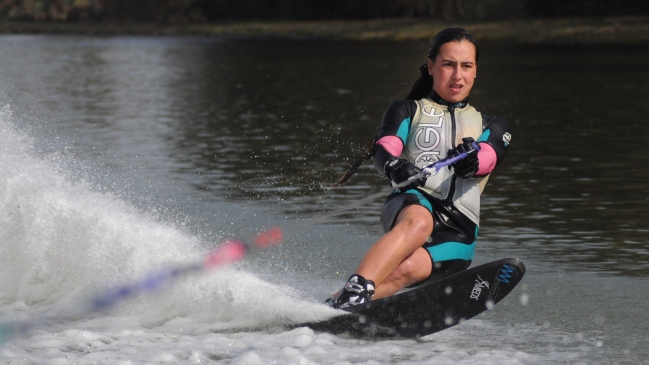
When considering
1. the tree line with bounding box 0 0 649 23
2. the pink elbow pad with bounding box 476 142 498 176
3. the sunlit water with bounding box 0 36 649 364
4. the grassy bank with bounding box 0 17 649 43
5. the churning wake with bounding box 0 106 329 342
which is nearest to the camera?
the sunlit water with bounding box 0 36 649 364

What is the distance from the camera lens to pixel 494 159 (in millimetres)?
5496

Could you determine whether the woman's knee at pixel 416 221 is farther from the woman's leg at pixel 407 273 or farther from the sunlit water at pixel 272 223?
the sunlit water at pixel 272 223

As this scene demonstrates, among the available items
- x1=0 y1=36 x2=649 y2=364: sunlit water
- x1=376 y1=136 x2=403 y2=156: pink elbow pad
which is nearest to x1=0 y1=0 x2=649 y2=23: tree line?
x1=0 y1=36 x2=649 y2=364: sunlit water

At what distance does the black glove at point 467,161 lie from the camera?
17.6ft

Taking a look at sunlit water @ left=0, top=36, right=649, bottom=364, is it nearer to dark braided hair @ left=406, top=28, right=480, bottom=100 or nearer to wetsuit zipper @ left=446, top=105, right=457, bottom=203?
wetsuit zipper @ left=446, top=105, right=457, bottom=203

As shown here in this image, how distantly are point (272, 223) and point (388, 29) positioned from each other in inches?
1452

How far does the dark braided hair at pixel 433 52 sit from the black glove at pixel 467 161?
55 centimetres

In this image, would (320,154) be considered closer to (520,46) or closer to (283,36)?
(520,46)

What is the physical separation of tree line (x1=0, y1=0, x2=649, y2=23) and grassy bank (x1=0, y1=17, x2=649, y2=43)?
142 cm

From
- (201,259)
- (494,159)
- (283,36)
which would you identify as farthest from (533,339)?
(283,36)

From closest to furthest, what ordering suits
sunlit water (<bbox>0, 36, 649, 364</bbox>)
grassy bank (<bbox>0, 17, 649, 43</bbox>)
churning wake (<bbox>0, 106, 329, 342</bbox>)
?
sunlit water (<bbox>0, 36, 649, 364</bbox>) → churning wake (<bbox>0, 106, 329, 342</bbox>) → grassy bank (<bbox>0, 17, 649, 43</bbox>)

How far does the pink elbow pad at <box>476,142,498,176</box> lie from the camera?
17.7ft

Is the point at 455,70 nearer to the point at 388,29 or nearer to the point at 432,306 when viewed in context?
the point at 432,306

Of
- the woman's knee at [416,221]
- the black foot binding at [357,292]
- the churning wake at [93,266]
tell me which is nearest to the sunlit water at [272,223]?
the churning wake at [93,266]
